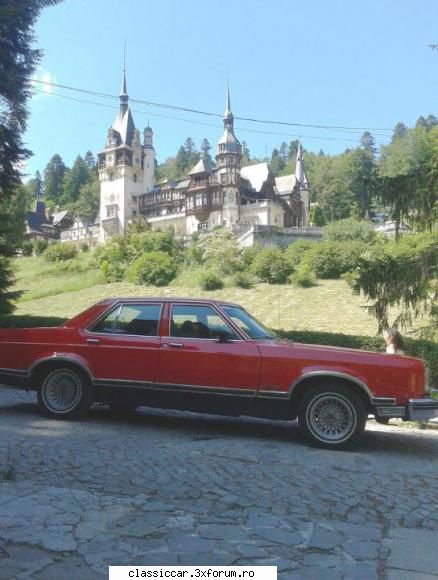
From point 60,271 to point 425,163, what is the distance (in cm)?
5371

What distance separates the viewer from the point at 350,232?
5481cm

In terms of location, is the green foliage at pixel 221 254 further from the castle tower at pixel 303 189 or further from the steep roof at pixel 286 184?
the castle tower at pixel 303 189

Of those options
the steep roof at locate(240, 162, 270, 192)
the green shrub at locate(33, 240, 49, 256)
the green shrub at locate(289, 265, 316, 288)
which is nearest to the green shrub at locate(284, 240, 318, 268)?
the green shrub at locate(289, 265, 316, 288)

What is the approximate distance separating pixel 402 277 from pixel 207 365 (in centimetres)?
592

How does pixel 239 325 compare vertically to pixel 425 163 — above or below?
below

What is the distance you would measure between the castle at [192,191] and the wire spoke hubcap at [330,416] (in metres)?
69.9

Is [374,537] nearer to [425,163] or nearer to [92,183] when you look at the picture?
[425,163]

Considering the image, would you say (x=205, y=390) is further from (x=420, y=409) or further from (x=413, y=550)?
(x=413, y=550)

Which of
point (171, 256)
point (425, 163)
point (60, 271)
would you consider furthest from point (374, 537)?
point (60, 271)

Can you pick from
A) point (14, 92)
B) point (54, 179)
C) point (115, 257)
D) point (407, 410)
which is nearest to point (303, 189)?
point (115, 257)

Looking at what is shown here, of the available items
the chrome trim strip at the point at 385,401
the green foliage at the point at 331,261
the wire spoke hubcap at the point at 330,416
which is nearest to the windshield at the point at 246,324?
the wire spoke hubcap at the point at 330,416

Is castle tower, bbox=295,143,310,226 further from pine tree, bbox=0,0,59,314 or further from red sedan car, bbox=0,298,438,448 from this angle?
red sedan car, bbox=0,298,438,448

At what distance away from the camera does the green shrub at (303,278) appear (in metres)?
38.8

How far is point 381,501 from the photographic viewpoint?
4.20 metres
